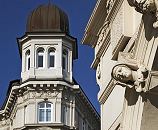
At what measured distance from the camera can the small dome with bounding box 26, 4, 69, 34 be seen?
145ft

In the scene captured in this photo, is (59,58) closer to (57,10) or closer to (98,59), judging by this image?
(57,10)

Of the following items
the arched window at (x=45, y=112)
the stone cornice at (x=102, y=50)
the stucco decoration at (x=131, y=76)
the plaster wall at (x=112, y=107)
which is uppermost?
the stone cornice at (x=102, y=50)

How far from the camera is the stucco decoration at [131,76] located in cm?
852

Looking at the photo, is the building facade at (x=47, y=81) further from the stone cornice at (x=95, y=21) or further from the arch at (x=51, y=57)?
the stone cornice at (x=95, y=21)

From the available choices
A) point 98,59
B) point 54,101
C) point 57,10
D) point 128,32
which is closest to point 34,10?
point 57,10

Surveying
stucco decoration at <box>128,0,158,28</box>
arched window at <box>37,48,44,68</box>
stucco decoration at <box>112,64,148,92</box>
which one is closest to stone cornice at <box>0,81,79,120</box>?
arched window at <box>37,48,44,68</box>

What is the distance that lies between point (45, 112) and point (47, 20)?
21.6ft

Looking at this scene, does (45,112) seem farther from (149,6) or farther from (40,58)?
(149,6)

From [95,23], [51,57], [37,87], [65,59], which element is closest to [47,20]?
[51,57]

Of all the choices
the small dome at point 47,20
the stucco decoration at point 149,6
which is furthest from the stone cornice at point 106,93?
the small dome at point 47,20

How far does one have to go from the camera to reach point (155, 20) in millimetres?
8117

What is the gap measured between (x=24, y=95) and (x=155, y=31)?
34.7 metres

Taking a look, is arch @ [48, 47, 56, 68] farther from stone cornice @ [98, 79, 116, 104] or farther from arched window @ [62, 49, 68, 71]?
stone cornice @ [98, 79, 116, 104]

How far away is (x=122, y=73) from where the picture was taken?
28.3 ft
